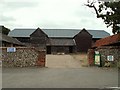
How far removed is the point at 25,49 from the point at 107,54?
763cm

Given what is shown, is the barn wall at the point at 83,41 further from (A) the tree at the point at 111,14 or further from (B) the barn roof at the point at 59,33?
(A) the tree at the point at 111,14

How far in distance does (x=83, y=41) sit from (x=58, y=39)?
7156 millimetres

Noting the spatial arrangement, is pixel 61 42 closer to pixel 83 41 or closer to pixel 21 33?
pixel 83 41

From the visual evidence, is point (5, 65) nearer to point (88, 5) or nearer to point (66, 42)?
point (88, 5)

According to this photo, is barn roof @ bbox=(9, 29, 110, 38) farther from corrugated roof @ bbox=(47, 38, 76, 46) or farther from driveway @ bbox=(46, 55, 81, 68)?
driveway @ bbox=(46, 55, 81, 68)

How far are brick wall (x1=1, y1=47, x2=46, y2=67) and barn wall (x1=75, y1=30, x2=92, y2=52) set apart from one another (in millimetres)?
46254

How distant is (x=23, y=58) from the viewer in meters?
23.7

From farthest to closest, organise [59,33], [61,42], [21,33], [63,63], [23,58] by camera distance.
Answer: [59,33], [21,33], [61,42], [63,63], [23,58]

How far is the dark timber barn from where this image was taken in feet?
227

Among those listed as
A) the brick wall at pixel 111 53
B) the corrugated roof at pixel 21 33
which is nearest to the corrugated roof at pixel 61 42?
the corrugated roof at pixel 21 33

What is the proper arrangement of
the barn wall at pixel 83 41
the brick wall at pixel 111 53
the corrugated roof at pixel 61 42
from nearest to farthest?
the brick wall at pixel 111 53 < the corrugated roof at pixel 61 42 < the barn wall at pixel 83 41

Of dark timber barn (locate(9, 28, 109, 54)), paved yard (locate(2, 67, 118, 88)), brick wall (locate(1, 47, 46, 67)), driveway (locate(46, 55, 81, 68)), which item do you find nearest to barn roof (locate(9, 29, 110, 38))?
dark timber barn (locate(9, 28, 109, 54))

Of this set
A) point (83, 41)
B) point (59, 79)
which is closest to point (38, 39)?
point (83, 41)

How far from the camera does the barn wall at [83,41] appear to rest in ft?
230
